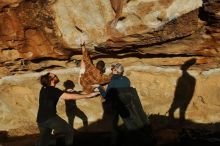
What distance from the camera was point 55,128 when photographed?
9.79m

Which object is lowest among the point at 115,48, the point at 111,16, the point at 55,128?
the point at 55,128

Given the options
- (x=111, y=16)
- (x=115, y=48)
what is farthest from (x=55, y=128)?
(x=111, y=16)

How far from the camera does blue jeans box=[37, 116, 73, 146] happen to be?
9.72 metres

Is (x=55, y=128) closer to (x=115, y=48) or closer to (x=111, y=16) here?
(x=115, y=48)

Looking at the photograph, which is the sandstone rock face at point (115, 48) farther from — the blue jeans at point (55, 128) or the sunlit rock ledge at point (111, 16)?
the blue jeans at point (55, 128)

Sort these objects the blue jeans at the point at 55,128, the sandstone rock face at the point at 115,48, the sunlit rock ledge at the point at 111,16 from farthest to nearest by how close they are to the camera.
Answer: the sandstone rock face at the point at 115,48 < the sunlit rock ledge at the point at 111,16 < the blue jeans at the point at 55,128

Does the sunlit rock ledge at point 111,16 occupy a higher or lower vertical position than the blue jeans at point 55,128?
higher

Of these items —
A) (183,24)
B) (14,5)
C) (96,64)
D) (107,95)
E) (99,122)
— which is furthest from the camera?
(99,122)

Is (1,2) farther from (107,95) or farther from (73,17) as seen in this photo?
(107,95)

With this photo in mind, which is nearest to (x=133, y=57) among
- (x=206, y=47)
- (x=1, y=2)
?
(x=206, y=47)

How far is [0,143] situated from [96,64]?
3000 mm

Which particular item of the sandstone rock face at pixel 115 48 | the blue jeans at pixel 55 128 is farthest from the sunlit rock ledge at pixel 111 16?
the blue jeans at pixel 55 128

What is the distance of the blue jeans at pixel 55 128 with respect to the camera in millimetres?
9719

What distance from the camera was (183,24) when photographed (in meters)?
10.1
